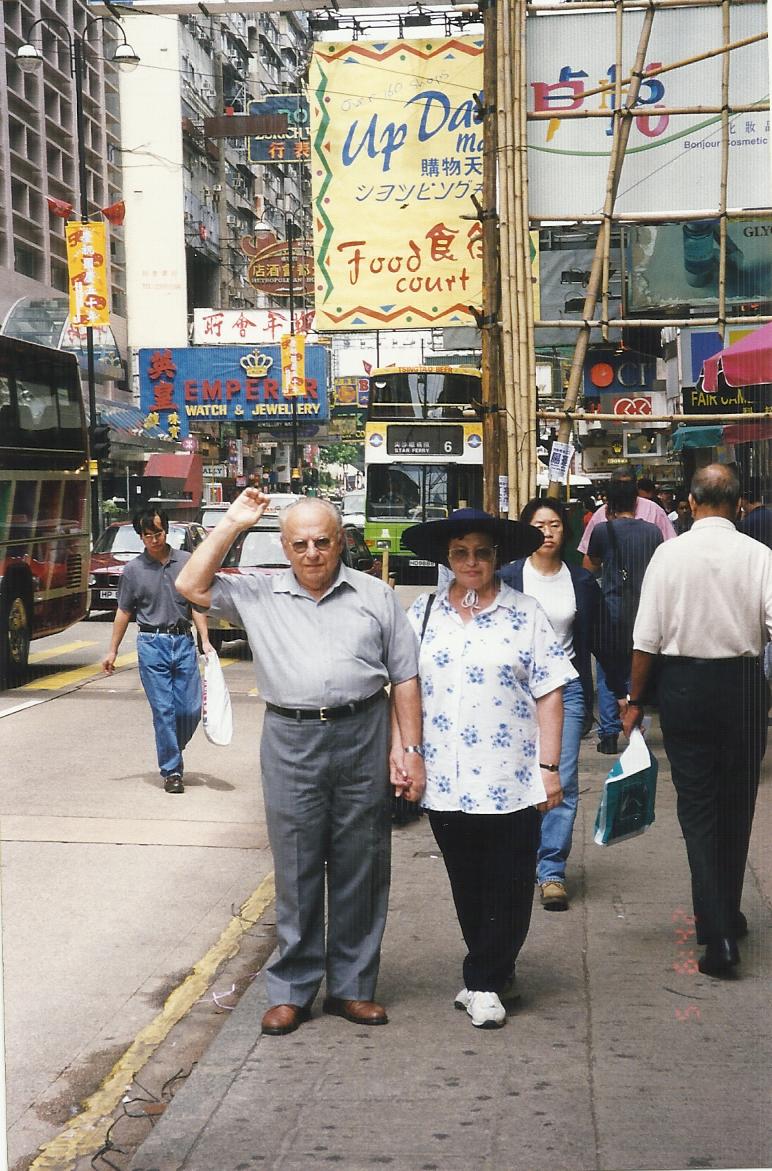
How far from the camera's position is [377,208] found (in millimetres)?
8258

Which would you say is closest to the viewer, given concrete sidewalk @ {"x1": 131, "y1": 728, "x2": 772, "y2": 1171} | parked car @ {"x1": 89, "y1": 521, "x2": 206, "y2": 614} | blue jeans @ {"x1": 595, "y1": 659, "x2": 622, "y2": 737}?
concrete sidewalk @ {"x1": 131, "y1": 728, "x2": 772, "y2": 1171}

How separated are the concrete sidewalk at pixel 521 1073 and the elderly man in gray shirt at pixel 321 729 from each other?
0.23 m

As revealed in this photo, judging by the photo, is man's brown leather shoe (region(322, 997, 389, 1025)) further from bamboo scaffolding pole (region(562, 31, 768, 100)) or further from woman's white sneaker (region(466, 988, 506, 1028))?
bamboo scaffolding pole (region(562, 31, 768, 100))

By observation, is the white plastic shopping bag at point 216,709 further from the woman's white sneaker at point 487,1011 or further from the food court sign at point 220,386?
the food court sign at point 220,386

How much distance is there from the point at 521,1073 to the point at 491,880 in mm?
578

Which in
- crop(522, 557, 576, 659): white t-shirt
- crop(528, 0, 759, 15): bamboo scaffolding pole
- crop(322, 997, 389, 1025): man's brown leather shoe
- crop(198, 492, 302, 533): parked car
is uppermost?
crop(528, 0, 759, 15): bamboo scaffolding pole

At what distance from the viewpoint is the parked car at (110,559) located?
1850 cm

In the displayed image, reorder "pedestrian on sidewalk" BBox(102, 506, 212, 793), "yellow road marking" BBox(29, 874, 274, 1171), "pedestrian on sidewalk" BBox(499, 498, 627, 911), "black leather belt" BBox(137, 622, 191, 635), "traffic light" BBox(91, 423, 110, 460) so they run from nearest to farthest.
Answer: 1. "yellow road marking" BBox(29, 874, 274, 1171)
2. "pedestrian on sidewalk" BBox(499, 498, 627, 911)
3. "pedestrian on sidewalk" BBox(102, 506, 212, 793)
4. "black leather belt" BBox(137, 622, 191, 635)
5. "traffic light" BBox(91, 423, 110, 460)

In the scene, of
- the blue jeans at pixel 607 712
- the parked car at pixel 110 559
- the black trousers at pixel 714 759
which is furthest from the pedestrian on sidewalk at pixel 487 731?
the parked car at pixel 110 559

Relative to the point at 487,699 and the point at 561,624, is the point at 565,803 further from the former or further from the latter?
the point at 487,699

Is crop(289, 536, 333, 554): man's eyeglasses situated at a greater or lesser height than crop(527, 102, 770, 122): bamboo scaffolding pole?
lesser

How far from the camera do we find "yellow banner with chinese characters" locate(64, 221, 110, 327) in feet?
17.5

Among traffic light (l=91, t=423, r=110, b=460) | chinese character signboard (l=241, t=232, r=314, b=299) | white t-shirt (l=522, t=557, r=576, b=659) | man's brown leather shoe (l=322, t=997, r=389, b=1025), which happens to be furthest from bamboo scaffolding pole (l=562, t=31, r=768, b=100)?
traffic light (l=91, t=423, r=110, b=460)

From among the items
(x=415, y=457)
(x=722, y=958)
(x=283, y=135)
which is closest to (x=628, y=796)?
(x=722, y=958)
